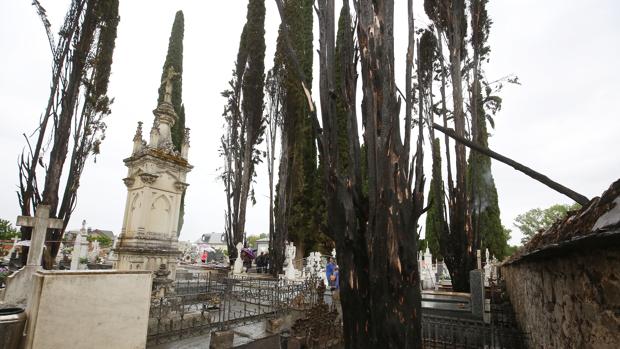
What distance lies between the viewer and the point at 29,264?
13.9 ft

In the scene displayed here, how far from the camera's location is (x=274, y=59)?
18.3 metres

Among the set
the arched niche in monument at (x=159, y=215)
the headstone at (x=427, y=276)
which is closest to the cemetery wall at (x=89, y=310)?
the arched niche in monument at (x=159, y=215)

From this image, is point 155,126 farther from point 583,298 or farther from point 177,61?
point 177,61

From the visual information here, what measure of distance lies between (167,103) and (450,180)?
9.57 m

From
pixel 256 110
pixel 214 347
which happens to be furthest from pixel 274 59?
pixel 214 347

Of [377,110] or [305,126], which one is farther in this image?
[305,126]

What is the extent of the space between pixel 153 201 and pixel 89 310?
5.94 metres

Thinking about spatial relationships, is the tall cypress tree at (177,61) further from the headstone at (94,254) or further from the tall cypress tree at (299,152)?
the tall cypress tree at (299,152)

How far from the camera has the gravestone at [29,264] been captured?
4.10m

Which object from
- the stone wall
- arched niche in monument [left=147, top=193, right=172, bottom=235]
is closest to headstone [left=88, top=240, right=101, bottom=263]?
arched niche in monument [left=147, top=193, right=172, bottom=235]

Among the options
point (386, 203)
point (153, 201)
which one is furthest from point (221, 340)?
point (153, 201)

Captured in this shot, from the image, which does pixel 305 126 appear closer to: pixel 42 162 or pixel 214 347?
pixel 42 162

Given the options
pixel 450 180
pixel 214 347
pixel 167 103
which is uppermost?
pixel 167 103

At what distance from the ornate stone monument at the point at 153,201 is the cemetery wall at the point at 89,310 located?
5135 mm
